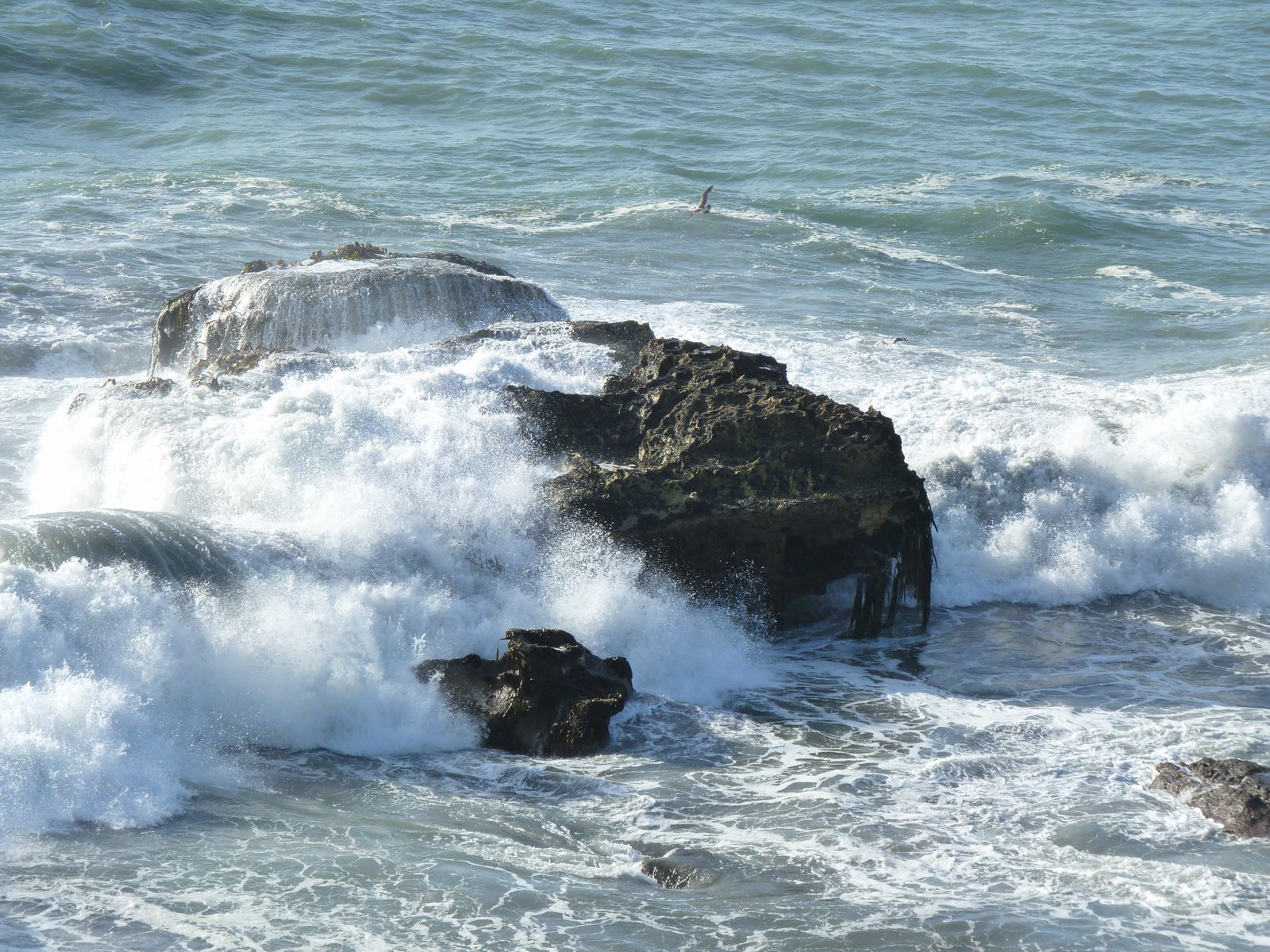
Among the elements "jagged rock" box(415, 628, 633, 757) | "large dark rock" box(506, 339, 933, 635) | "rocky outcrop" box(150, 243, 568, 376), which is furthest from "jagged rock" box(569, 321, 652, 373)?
"jagged rock" box(415, 628, 633, 757)

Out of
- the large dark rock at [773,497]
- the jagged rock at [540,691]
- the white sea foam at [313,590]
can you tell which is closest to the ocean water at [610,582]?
the white sea foam at [313,590]

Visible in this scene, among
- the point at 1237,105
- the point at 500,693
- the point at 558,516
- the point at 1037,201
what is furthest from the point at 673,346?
the point at 1237,105

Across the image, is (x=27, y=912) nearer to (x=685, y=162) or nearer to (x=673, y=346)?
(x=673, y=346)

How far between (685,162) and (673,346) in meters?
13.7

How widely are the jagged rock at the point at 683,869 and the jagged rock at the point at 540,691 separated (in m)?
1.26

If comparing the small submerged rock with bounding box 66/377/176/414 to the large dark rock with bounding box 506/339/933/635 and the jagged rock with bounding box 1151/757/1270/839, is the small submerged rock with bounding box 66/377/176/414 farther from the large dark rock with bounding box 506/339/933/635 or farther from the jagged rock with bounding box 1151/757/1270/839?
the jagged rock with bounding box 1151/757/1270/839

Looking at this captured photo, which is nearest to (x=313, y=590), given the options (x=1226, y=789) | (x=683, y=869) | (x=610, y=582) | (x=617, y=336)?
(x=610, y=582)

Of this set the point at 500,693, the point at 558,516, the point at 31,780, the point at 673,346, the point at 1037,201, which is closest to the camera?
Answer: the point at 31,780

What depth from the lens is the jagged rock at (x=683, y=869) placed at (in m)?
6.66

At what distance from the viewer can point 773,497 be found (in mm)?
9750

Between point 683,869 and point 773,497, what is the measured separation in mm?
3482

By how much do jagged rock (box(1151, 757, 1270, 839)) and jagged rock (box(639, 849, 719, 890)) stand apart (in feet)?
8.26

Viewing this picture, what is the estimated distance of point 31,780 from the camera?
6918 mm

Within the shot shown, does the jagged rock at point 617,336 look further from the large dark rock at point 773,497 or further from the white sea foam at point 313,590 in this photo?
the large dark rock at point 773,497
